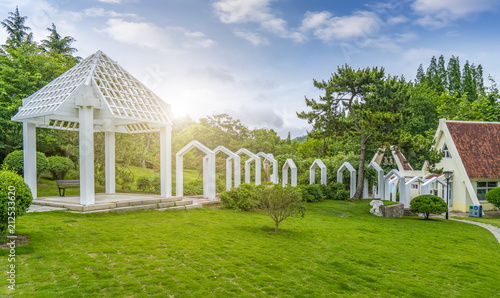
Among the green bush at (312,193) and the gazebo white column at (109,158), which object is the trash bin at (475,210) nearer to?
Answer: the green bush at (312,193)

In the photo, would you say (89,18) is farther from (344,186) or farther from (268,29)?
(344,186)

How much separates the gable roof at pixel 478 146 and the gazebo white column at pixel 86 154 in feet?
73.3

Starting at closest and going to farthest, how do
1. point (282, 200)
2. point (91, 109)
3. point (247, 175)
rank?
1. point (282, 200)
2. point (91, 109)
3. point (247, 175)

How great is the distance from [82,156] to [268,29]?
1120cm

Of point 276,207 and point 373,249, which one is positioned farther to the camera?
point 276,207

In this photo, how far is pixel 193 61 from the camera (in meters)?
14.6

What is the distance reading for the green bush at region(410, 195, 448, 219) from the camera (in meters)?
15.5

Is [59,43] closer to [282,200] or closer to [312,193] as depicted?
[312,193]

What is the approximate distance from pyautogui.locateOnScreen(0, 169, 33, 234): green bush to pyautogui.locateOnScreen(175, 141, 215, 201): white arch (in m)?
7.14

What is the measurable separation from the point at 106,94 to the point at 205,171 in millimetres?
6108

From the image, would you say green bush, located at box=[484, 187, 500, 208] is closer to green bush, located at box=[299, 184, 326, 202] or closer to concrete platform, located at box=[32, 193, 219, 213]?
green bush, located at box=[299, 184, 326, 202]

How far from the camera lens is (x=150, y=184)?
1695 centimetres

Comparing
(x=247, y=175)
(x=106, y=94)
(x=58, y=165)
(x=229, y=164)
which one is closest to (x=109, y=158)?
(x=58, y=165)

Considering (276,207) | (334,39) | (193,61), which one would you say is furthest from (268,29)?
(276,207)
